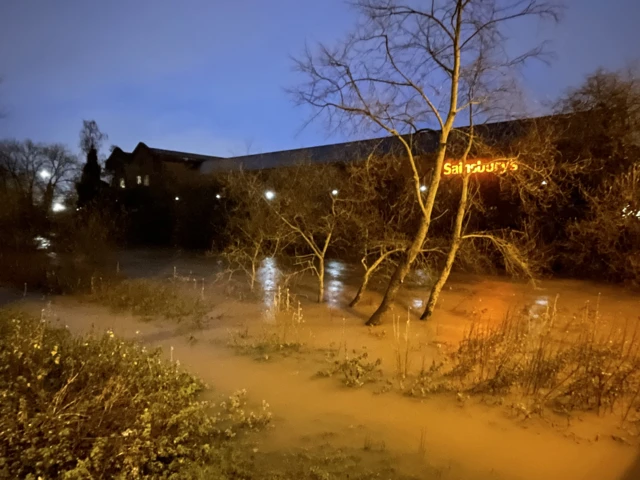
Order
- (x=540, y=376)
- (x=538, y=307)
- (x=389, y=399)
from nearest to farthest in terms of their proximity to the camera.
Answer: (x=389, y=399) → (x=540, y=376) → (x=538, y=307)

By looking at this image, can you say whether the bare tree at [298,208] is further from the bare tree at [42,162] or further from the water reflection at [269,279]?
the bare tree at [42,162]

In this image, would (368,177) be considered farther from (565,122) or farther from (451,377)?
(565,122)

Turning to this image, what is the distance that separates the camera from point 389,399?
6191 mm

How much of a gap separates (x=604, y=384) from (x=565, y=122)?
12.0 metres

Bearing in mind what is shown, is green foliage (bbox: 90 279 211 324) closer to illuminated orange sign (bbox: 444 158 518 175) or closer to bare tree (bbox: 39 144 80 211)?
illuminated orange sign (bbox: 444 158 518 175)

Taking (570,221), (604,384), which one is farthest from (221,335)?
(570,221)

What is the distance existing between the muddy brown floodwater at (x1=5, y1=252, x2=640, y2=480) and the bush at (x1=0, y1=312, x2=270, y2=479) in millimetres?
954

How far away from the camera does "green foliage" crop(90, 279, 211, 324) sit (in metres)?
11.0

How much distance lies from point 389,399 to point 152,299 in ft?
24.6

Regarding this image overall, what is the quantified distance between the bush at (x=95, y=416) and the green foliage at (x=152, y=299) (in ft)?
18.7

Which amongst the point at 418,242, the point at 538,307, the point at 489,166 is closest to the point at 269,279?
the point at 418,242

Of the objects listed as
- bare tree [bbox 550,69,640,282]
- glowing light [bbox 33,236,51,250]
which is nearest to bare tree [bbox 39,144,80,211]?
glowing light [bbox 33,236,51,250]

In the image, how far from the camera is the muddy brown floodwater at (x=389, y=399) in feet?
15.8

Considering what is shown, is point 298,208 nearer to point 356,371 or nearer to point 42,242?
point 356,371
